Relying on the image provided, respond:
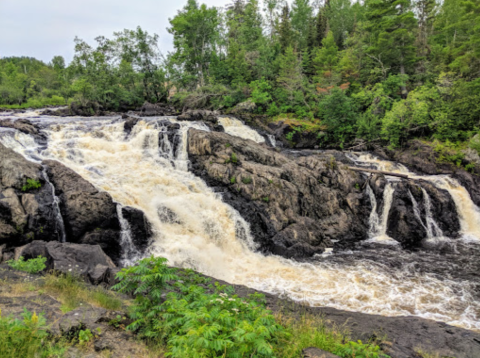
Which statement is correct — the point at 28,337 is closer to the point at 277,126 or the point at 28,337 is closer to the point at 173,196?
the point at 173,196

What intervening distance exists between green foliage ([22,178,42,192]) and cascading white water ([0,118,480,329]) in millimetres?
2359

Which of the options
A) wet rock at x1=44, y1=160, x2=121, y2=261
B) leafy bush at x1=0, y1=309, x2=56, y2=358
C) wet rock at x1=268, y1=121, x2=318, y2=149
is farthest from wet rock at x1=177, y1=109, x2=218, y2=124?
leafy bush at x1=0, y1=309, x2=56, y2=358

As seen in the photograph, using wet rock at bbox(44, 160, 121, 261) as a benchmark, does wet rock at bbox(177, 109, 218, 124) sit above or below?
above

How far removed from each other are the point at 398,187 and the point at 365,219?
114 inches

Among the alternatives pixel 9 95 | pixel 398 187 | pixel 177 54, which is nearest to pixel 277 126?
pixel 398 187

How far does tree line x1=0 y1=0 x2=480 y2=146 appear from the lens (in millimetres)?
23016

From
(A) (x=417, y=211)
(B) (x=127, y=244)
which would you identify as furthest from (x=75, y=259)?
(A) (x=417, y=211)

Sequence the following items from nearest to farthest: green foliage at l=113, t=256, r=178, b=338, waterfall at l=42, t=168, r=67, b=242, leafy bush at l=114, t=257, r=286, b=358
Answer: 1. leafy bush at l=114, t=257, r=286, b=358
2. green foliage at l=113, t=256, r=178, b=338
3. waterfall at l=42, t=168, r=67, b=242

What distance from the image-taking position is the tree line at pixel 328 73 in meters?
23.0

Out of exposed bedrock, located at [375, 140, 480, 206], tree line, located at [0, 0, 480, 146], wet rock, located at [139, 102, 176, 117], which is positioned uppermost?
tree line, located at [0, 0, 480, 146]

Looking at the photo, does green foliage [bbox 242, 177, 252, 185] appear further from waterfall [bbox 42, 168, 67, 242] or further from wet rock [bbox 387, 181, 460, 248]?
waterfall [bbox 42, 168, 67, 242]

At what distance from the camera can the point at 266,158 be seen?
18500 mm

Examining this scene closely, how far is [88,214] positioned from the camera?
1155cm

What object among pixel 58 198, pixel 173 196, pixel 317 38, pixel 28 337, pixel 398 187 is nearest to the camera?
pixel 28 337
